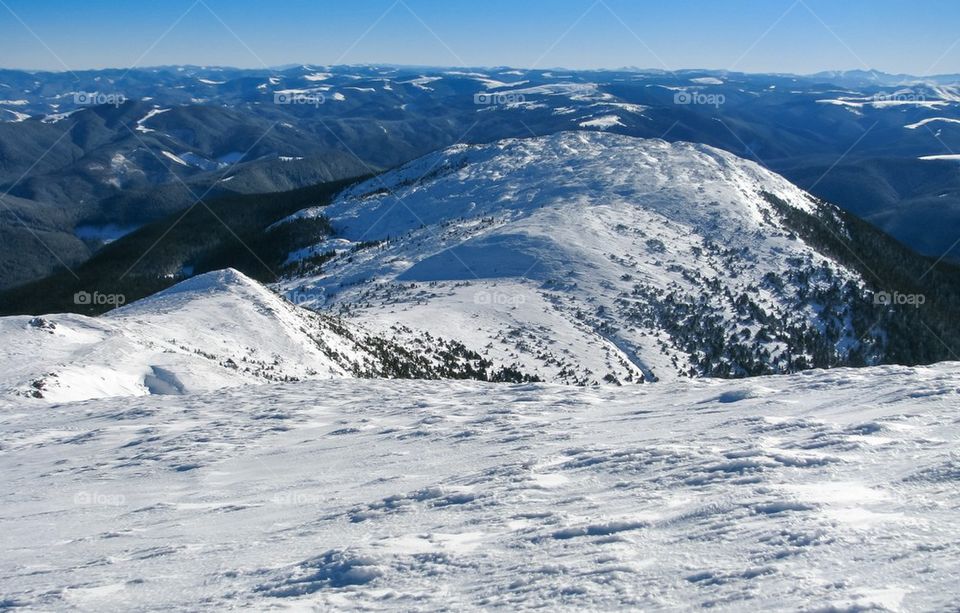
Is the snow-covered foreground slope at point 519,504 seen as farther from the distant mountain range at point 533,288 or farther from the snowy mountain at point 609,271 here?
the snowy mountain at point 609,271

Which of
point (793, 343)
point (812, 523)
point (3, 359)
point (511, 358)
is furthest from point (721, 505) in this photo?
point (793, 343)

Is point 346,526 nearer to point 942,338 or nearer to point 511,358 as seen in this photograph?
point 511,358

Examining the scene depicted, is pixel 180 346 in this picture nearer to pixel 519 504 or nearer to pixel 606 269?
pixel 519 504

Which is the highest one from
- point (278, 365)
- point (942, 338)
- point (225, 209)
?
point (225, 209)

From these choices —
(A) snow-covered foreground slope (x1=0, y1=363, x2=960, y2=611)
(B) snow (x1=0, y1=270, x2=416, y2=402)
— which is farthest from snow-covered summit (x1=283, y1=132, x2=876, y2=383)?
(A) snow-covered foreground slope (x1=0, y1=363, x2=960, y2=611)

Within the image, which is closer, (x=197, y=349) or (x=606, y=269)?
(x=197, y=349)

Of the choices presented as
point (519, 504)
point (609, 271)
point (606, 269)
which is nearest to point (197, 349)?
point (519, 504)

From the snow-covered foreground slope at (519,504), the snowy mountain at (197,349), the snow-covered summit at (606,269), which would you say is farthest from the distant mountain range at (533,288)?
the snow-covered foreground slope at (519,504)
